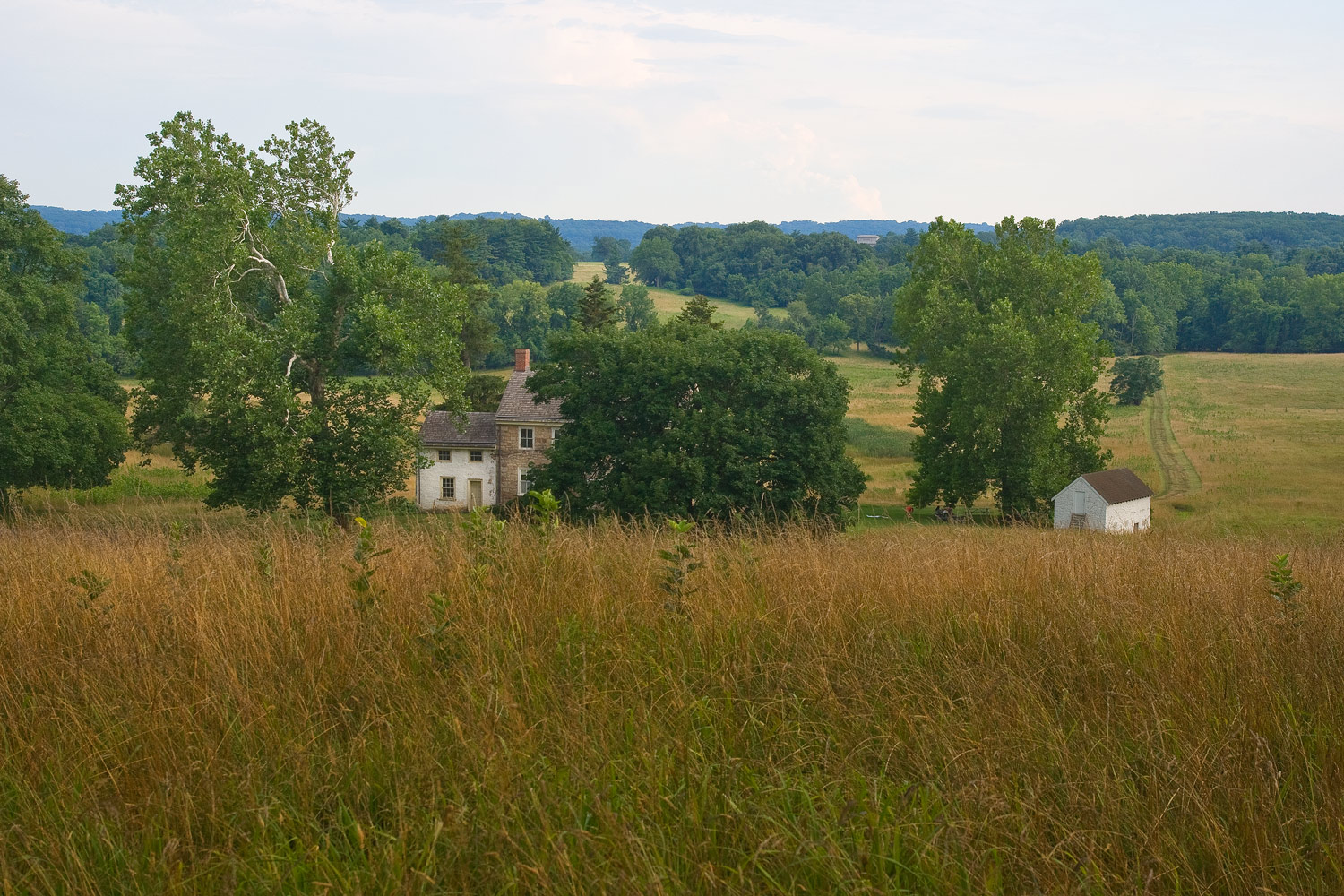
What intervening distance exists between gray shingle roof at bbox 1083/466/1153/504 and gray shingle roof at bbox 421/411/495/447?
26018 mm

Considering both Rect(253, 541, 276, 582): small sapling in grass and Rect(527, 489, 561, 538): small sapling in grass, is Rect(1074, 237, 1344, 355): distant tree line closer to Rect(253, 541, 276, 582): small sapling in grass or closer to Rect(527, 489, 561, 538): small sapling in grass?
Rect(527, 489, 561, 538): small sapling in grass

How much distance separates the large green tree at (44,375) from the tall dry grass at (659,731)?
3282 cm

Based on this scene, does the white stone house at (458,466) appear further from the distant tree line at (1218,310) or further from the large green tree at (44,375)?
the distant tree line at (1218,310)

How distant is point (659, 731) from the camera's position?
371cm

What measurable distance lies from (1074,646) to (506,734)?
2.53 meters

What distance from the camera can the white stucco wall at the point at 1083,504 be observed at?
38.0 m

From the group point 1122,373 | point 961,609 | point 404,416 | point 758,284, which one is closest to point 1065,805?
point 961,609

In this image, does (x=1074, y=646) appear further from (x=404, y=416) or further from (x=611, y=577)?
(x=404, y=416)

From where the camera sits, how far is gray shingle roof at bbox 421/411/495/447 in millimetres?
48875

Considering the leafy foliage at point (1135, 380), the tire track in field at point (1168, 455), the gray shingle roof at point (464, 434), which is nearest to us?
the gray shingle roof at point (464, 434)

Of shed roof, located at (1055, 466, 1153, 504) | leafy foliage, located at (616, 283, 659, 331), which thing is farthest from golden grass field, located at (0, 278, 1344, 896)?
leafy foliage, located at (616, 283, 659, 331)

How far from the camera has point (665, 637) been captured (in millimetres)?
4727

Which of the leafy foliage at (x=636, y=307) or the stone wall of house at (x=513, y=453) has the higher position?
the leafy foliage at (x=636, y=307)

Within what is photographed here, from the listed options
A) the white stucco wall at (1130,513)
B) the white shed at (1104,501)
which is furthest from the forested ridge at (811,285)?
the white stucco wall at (1130,513)
